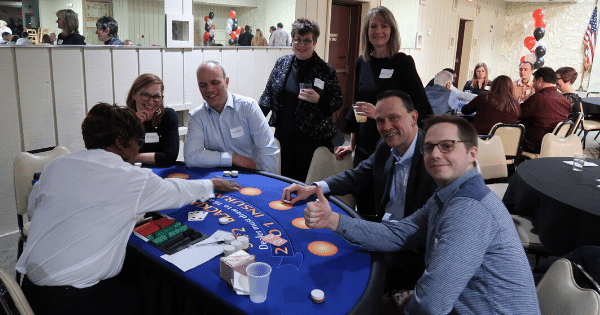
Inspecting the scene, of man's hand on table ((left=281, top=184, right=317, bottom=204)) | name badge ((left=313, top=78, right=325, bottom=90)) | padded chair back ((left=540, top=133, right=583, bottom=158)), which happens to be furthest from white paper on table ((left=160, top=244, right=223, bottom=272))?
padded chair back ((left=540, top=133, right=583, bottom=158))

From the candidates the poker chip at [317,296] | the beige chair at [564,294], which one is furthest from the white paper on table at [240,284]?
the beige chair at [564,294]

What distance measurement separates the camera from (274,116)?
3.46m

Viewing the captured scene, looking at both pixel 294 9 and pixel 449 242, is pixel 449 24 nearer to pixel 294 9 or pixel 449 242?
pixel 294 9

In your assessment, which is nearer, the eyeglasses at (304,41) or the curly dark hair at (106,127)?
the curly dark hair at (106,127)

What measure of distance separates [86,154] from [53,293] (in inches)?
20.0

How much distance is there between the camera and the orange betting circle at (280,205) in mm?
2000

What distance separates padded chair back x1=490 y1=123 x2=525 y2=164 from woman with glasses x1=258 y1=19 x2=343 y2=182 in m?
1.92

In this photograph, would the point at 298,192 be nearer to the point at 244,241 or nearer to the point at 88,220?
the point at 244,241

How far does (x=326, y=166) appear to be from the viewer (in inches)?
116

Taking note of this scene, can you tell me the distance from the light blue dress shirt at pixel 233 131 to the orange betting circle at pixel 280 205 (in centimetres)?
81

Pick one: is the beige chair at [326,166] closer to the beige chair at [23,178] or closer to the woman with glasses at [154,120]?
the woman with glasses at [154,120]

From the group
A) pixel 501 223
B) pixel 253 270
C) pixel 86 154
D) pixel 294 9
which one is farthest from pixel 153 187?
pixel 294 9

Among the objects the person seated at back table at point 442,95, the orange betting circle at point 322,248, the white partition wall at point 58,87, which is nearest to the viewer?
the orange betting circle at point 322,248

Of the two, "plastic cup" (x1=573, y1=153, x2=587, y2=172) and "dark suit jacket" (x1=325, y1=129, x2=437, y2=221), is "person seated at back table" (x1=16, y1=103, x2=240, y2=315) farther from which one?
"plastic cup" (x1=573, y1=153, x2=587, y2=172)
